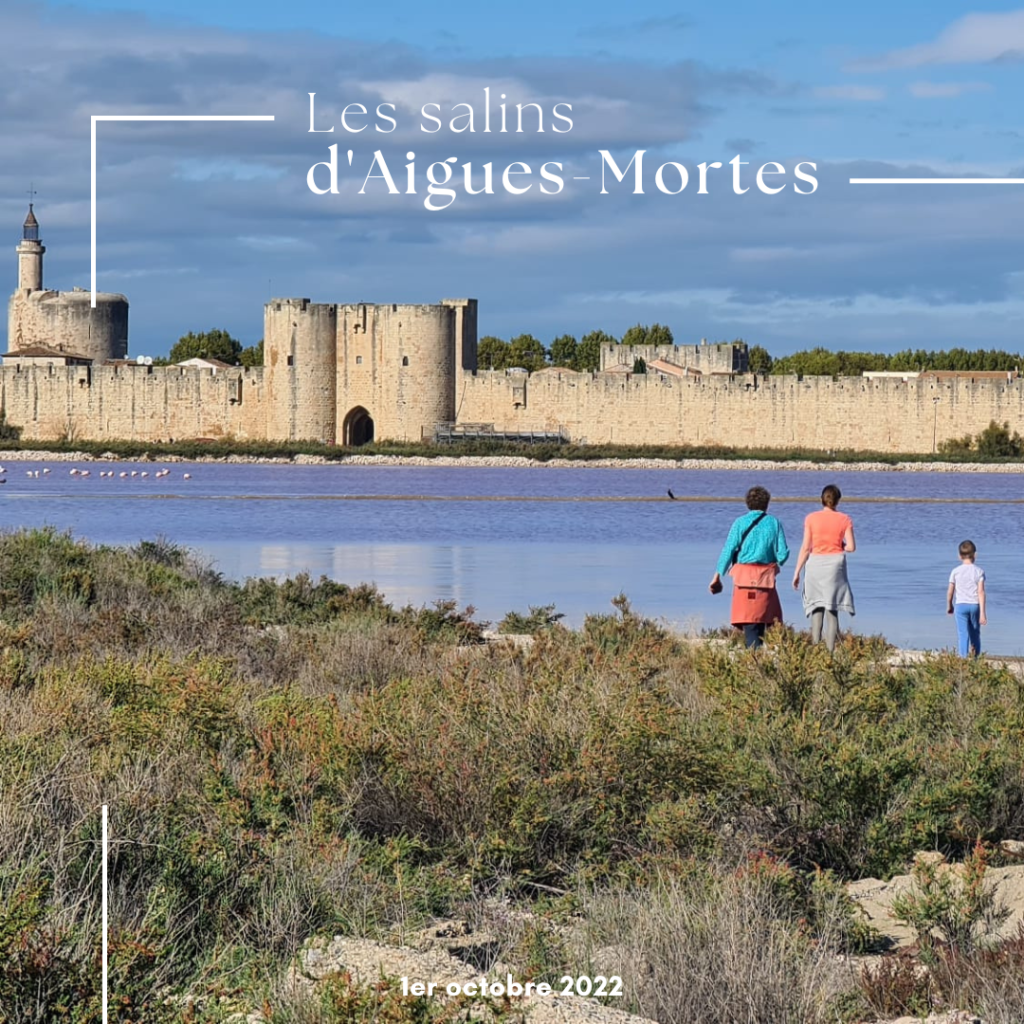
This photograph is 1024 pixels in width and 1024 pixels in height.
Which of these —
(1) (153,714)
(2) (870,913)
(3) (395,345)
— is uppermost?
(3) (395,345)

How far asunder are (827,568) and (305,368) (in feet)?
129

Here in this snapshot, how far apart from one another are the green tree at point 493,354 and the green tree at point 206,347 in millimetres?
10024

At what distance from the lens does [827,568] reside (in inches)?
265

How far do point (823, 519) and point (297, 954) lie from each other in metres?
4.19

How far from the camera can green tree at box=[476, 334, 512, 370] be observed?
6575cm

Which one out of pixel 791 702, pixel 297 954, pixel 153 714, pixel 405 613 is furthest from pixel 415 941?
pixel 405 613

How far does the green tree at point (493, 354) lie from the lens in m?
65.8

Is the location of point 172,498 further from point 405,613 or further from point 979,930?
point 979,930

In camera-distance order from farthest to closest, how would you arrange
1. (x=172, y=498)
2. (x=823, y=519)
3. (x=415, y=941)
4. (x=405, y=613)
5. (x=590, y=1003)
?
(x=172, y=498) < (x=405, y=613) < (x=823, y=519) < (x=415, y=941) < (x=590, y=1003)

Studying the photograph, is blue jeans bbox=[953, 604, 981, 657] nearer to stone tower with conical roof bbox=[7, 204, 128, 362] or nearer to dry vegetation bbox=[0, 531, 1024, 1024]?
dry vegetation bbox=[0, 531, 1024, 1024]

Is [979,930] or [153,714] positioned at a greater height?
[153,714]

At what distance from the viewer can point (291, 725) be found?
4031 millimetres

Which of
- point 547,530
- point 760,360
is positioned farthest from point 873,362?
point 547,530

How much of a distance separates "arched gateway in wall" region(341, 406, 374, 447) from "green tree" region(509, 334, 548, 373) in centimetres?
2006
